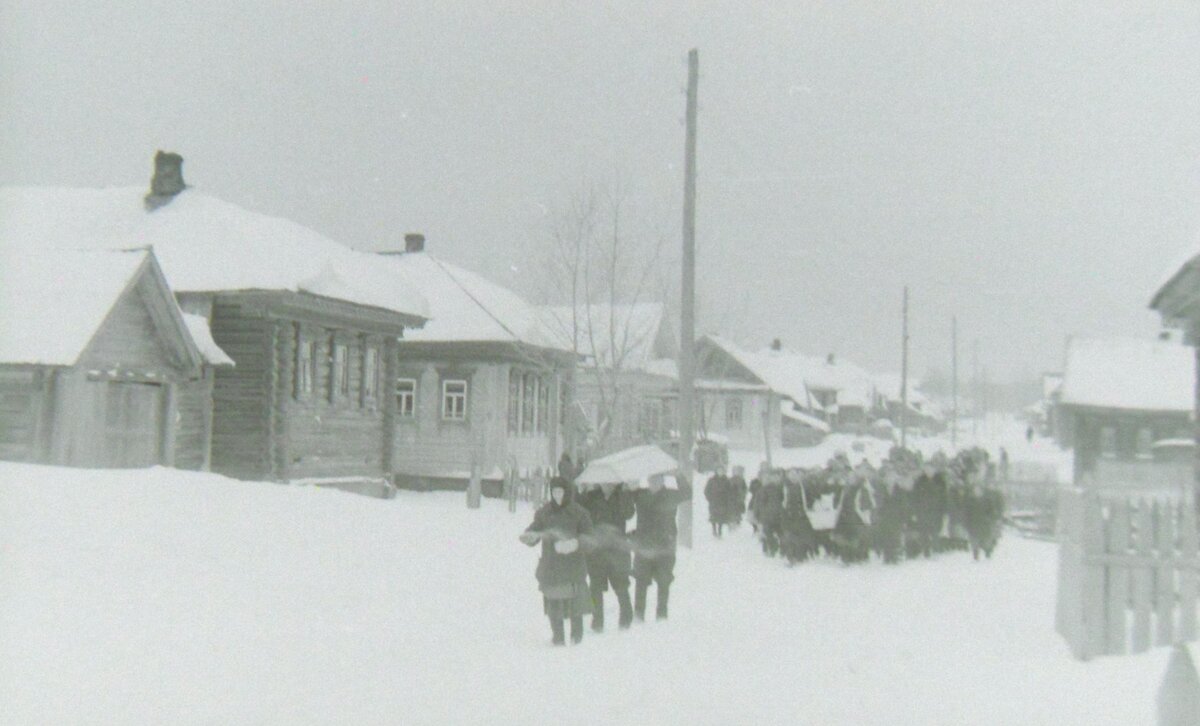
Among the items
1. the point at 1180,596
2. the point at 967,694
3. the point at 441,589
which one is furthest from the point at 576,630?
the point at 1180,596

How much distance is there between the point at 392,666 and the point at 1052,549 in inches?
640

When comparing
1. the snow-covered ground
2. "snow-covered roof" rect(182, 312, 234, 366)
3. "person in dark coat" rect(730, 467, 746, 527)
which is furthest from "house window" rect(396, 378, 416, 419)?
the snow-covered ground

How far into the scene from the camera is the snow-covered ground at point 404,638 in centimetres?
765

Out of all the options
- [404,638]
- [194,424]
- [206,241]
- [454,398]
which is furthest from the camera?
[454,398]

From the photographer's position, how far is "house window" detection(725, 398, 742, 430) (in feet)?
193

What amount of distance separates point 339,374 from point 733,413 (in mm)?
→ 37105

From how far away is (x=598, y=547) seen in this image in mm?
11188

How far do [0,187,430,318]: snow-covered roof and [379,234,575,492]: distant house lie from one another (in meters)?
4.10

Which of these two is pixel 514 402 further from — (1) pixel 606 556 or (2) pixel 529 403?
(1) pixel 606 556

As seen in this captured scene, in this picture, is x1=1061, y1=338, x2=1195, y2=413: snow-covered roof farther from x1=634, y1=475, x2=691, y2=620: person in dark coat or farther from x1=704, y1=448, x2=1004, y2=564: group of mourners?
x1=634, y1=475, x2=691, y2=620: person in dark coat

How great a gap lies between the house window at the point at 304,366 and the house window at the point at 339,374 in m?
0.64

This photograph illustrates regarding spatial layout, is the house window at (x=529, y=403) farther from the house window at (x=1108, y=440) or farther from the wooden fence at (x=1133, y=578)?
the wooden fence at (x=1133, y=578)

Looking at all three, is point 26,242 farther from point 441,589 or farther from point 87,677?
point 87,677

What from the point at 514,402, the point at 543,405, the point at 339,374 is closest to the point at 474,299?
the point at 514,402
